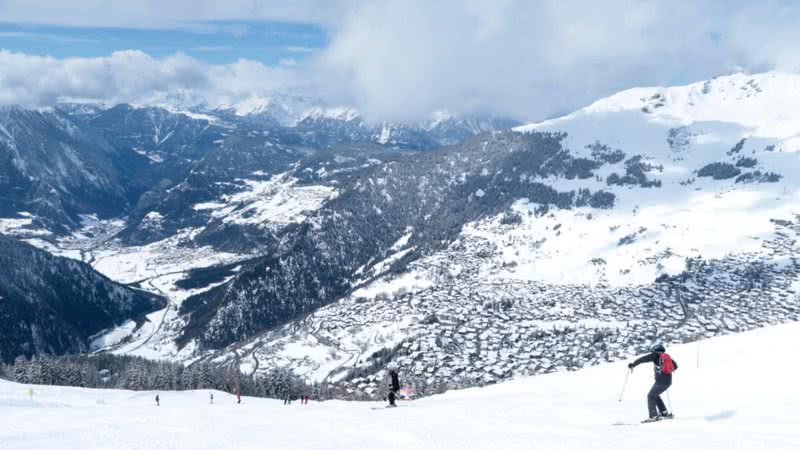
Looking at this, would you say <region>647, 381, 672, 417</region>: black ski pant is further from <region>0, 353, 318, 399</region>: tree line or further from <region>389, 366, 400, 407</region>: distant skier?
<region>0, 353, 318, 399</region>: tree line

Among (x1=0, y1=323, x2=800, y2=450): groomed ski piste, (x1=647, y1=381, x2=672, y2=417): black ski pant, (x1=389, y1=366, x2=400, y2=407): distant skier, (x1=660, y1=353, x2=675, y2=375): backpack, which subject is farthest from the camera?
(x1=389, y1=366, x2=400, y2=407): distant skier

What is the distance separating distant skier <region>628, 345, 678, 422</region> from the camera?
2275 centimetres

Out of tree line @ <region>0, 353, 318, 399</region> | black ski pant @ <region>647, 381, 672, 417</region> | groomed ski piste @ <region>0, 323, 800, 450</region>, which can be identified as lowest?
tree line @ <region>0, 353, 318, 399</region>

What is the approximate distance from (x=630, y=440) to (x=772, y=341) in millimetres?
31097

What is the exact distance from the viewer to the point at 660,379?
22.8 meters

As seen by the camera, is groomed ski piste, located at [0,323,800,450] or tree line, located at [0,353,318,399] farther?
tree line, located at [0,353,318,399]

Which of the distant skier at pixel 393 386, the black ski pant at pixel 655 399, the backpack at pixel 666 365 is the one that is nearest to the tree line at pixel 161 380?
the distant skier at pixel 393 386

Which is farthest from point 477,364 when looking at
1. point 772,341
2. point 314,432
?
point 314,432

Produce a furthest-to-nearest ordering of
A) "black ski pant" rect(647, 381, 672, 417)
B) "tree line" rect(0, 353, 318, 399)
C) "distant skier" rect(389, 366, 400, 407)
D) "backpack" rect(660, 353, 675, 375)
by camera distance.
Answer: "tree line" rect(0, 353, 318, 399) < "distant skier" rect(389, 366, 400, 407) < "black ski pant" rect(647, 381, 672, 417) < "backpack" rect(660, 353, 675, 375)

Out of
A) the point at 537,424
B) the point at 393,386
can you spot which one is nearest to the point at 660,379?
the point at 537,424

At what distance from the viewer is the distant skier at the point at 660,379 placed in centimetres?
2275

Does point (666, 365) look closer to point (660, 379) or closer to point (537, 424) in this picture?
point (660, 379)

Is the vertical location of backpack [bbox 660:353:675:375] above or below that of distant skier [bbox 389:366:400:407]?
above

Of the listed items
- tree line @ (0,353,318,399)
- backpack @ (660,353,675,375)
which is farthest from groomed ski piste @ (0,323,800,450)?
tree line @ (0,353,318,399)
